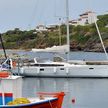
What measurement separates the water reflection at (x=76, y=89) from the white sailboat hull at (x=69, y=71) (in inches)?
36.9

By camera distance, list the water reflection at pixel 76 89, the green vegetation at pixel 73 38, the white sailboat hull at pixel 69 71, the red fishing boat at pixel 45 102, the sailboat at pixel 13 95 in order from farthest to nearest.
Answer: the green vegetation at pixel 73 38
the white sailboat hull at pixel 69 71
the water reflection at pixel 76 89
the sailboat at pixel 13 95
the red fishing boat at pixel 45 102

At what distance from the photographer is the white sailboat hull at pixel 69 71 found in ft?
165

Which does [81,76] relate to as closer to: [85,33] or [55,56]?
[55,56]

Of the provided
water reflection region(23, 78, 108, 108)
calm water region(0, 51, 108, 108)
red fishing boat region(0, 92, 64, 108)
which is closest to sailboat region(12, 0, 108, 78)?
calm water region(0, 51, 108, 108)

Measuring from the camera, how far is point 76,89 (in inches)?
1606

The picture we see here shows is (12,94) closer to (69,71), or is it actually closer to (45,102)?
(45,102)

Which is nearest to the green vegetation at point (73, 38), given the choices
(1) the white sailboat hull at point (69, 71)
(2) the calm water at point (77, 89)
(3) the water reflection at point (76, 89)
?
(1) the white sailboat hull at point (69, 71)

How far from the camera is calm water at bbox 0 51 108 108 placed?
3170 centimetres

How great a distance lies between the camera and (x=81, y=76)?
5094cm

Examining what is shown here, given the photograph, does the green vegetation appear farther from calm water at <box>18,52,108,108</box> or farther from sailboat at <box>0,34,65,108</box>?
sailboat at <box>0,34,65,108</box>

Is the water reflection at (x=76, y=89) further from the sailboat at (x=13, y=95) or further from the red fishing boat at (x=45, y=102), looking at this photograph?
the sailboat at (x=13, y=95)

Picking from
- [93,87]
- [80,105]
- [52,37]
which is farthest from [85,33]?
[80,105]

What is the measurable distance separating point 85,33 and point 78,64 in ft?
471

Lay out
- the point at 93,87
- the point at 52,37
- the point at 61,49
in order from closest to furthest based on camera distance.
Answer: the point at 93,87 < the point at 61,49 < the point at 52,37
